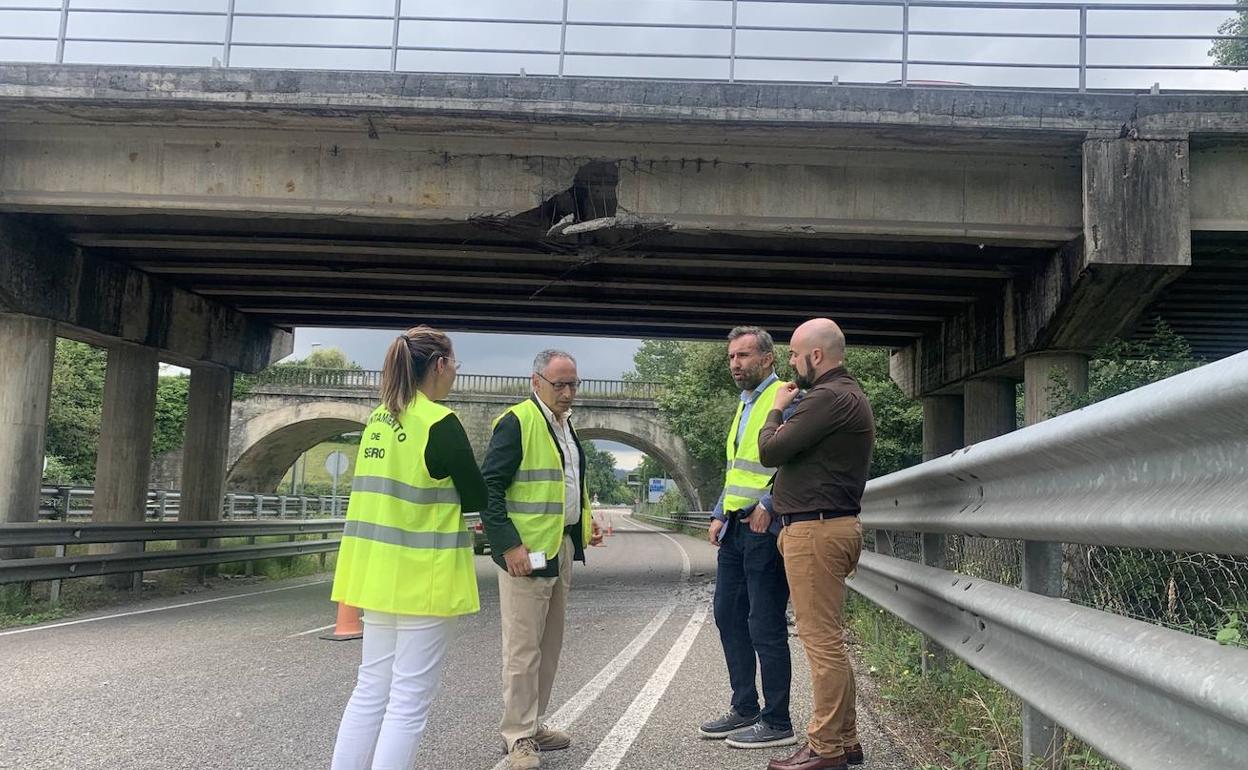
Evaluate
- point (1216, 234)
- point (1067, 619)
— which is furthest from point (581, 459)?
point (1216, 234)

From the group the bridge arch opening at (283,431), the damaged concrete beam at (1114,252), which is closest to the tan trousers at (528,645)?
the damaged concrete beam at (1114,252)

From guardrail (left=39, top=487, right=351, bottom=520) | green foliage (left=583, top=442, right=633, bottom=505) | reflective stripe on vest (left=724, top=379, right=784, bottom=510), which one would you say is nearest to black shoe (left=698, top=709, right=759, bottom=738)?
reflective stripe on vest (left=724, top=379, right=784, bottom=510)

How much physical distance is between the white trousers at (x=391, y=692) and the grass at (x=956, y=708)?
1.98 m

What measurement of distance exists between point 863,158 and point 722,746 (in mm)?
7859

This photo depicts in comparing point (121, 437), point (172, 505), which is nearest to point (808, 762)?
point (121, 437)

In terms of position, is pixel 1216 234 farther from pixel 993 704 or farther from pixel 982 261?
pixel 993 704

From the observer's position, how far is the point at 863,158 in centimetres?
1073

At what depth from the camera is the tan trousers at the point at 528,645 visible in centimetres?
429

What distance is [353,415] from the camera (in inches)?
1506

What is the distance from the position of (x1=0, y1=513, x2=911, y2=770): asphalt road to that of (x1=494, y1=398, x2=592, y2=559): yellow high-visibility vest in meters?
1.03

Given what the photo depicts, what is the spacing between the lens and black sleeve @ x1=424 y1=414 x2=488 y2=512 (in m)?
3.51

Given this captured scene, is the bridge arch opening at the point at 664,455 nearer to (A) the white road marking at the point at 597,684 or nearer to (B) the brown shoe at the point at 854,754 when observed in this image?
(A) the white road marking at the point at 597,684

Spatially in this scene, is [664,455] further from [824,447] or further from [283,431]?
[824,447]

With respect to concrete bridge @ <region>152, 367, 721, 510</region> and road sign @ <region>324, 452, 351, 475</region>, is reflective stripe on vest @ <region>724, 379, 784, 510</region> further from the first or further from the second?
concrete bridge @ <region>152, 367, 721, 510</region>
